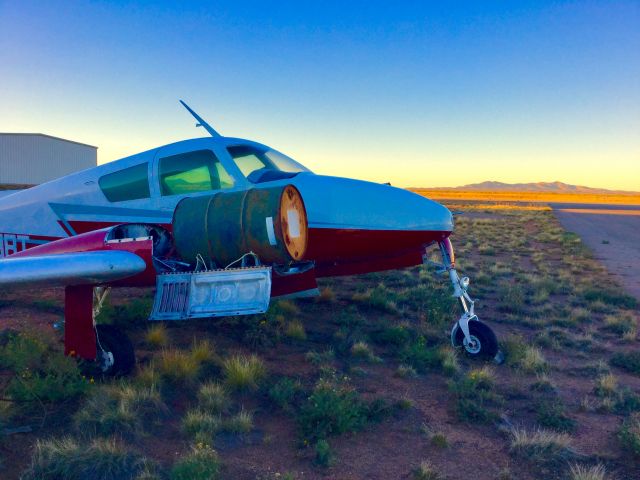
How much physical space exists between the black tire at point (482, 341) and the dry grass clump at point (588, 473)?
2.43 meters

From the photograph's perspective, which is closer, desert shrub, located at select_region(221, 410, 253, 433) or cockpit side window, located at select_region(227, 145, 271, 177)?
desert shrub, located at select_region(221, 410, 253, 433)

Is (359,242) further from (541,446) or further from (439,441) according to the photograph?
(541,446)

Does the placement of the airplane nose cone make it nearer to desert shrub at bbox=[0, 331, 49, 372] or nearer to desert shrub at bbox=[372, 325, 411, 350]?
desert shrub at bbox=[372, 325, 411, 350]

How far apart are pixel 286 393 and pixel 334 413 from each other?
79 centimetres

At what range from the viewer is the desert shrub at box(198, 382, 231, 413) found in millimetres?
4512

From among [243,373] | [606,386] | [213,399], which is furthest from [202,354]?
[606,386]

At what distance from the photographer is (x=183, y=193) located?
6109mm

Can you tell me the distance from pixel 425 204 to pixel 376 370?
2.32 m

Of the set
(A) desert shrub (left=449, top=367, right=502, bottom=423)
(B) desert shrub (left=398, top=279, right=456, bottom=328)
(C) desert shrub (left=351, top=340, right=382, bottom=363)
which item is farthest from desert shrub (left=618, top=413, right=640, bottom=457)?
(B) desert shrub (left=398, top=279, right=456, bottom=328)

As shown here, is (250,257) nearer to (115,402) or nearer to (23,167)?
(115,402)

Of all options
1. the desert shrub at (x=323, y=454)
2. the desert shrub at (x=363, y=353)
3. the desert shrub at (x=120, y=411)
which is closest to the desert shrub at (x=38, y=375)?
the desert shrub at (x=120, y=411)

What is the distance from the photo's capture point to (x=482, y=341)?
6105 millimetres

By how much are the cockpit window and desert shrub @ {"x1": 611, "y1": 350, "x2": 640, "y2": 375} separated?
5.48m

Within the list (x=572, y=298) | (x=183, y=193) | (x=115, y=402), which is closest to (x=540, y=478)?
(x=115, y=402)
